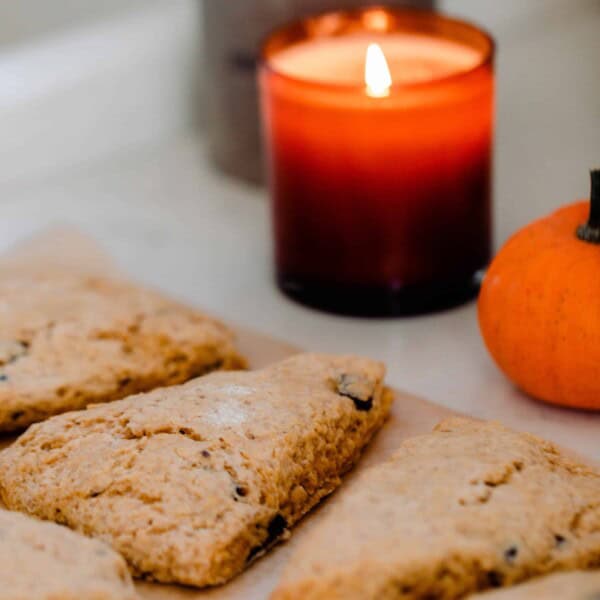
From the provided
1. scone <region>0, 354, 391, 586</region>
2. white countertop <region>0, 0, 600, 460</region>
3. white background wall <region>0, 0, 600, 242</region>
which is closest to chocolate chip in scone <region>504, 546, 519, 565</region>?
scone <region>0, 354, 391, 586</region>

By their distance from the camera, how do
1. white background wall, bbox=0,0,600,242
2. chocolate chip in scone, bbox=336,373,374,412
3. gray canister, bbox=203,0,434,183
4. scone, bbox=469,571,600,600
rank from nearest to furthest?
scone, bbox=469,571,600,600 < chocolate chip in scone, bbox=336,373,374,412 < gray canister, bbox=203,0,434,183 < white background wall, bbox=0,0,600,242

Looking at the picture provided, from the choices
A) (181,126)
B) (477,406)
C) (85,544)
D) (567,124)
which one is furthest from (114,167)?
(85,544)

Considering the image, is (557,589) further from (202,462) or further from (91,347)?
(91,347)

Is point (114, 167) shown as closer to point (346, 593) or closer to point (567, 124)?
point (567, 124)

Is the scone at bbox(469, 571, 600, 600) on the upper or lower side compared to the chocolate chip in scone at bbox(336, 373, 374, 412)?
upper

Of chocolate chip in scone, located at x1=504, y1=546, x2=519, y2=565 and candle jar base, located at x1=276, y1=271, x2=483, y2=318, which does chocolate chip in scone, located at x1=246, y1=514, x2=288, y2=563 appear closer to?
chocolate chip in scone, located at x1=504, y1=546, x2=519, y2=565

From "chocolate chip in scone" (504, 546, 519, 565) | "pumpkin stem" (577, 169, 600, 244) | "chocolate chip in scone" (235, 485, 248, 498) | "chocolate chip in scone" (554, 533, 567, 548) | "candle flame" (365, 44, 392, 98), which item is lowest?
"chocolate chip in scone" (235, 485, 248, 498)

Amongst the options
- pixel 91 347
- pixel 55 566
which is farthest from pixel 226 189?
pixel 55 566

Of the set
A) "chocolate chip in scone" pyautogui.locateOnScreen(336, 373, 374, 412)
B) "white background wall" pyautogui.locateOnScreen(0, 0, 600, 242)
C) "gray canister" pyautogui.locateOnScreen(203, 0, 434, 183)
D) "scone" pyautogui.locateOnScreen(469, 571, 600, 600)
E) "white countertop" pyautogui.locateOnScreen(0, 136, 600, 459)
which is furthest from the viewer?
"white background wall" pyautogui.locateOnScreen(0, 0, 600, 242)
